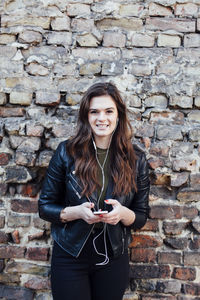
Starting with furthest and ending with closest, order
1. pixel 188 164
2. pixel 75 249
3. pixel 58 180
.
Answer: pixel 188 164
pixel 58 180
pixel 75 249

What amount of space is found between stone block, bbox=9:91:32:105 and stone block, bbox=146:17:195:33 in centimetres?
103

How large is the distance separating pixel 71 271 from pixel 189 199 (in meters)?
0.99

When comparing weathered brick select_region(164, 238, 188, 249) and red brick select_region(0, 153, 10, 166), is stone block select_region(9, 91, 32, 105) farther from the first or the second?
weathered brick select_region(164, 238, 188, 249)

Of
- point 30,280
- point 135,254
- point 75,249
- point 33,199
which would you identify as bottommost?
point 30,280

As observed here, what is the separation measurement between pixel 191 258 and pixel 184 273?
0.12 m

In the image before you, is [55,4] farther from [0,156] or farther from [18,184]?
[18,184]

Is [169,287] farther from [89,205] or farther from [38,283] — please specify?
[89,205]

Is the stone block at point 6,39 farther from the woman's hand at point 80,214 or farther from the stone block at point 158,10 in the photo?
the woman's hand at point 80,214

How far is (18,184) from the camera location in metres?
2.15

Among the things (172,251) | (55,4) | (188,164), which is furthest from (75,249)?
(55,4)

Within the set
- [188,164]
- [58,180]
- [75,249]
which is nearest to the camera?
[75,249]

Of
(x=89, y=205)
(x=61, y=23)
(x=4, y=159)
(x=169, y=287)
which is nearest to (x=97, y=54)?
(x=61, y=23)

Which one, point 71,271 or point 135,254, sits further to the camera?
point 135,254

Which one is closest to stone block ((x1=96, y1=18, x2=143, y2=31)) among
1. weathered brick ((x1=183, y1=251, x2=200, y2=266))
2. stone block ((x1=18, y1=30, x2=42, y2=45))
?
stone block ((x1=18, y1=30, x2=42, y2=45))
